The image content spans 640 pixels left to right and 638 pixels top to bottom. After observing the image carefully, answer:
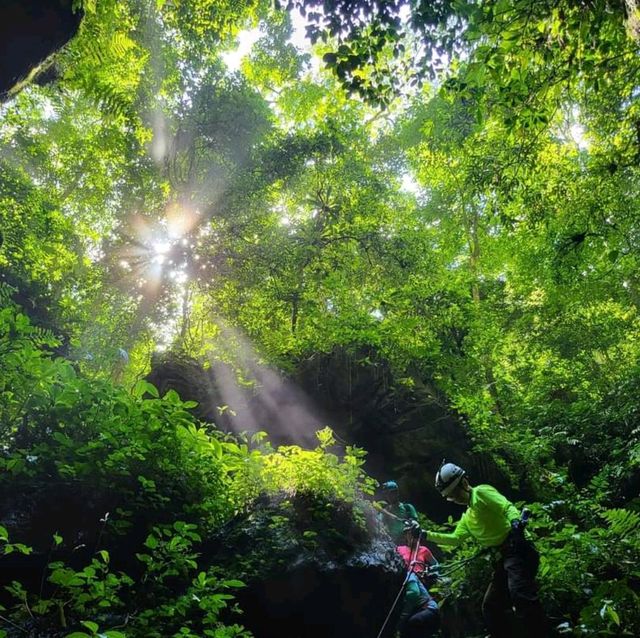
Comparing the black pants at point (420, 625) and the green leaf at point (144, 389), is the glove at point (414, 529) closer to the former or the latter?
the black pants at point (420, 625)

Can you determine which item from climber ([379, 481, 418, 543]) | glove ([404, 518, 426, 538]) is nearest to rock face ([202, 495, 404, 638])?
glove ([404, 518, 426, 538])

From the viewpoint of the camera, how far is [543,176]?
8641mm

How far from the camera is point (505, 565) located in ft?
15.6

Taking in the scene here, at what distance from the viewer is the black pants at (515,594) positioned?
4438mm

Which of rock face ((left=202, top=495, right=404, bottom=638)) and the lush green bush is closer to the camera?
the lush green bush

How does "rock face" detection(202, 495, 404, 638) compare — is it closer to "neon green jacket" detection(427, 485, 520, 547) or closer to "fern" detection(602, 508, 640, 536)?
"neon green jacket" detection(427, 485, 520, 547)

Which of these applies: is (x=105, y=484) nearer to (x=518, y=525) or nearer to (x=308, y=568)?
(x=308, y=568)

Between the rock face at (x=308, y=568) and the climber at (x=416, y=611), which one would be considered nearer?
the rock face at (x=308, y=568)

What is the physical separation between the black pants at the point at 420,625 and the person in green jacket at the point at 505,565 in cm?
84

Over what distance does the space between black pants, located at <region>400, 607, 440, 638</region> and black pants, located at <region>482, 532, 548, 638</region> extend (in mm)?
849

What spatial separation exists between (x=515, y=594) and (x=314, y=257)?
8.87 m

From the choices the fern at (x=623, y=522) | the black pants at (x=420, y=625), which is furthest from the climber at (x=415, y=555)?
the fern at (x=623, y=522)

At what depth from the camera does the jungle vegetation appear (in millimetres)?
4180

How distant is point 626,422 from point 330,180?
9.72 metres
